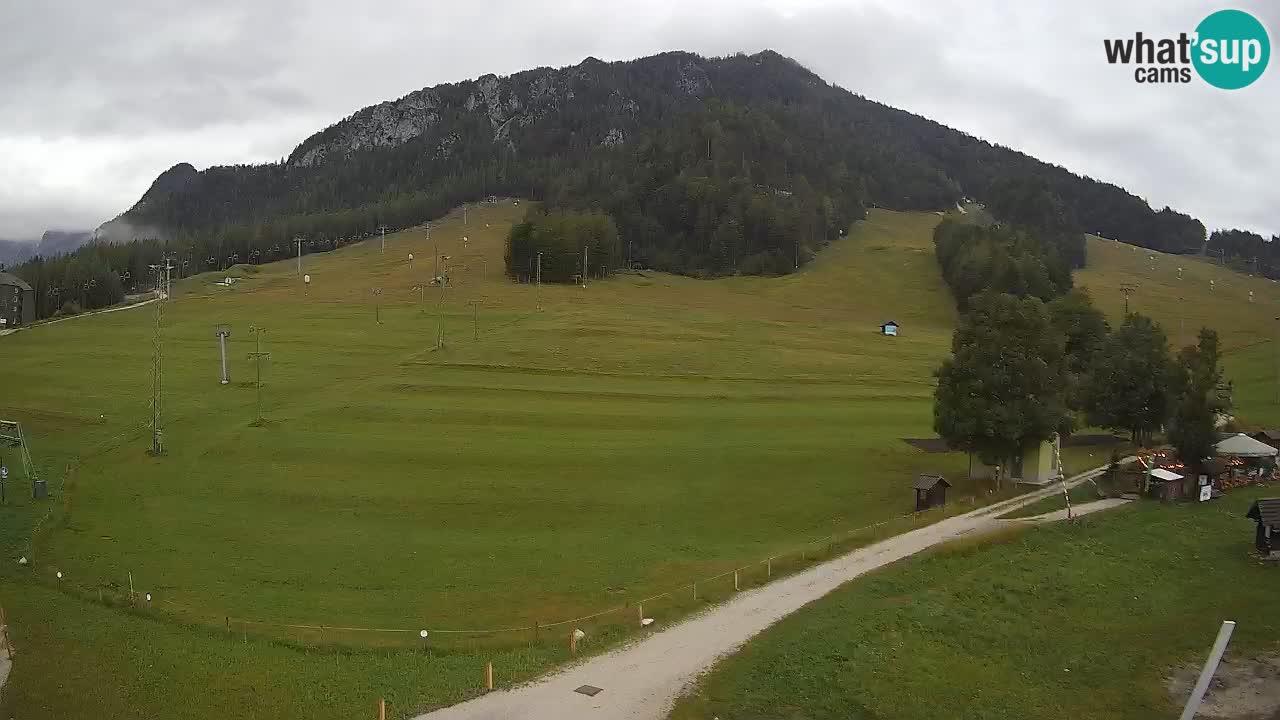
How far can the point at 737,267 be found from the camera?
186 meters

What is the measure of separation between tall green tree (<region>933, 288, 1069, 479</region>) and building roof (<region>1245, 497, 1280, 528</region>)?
14.6 meters

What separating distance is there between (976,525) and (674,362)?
1881 inches

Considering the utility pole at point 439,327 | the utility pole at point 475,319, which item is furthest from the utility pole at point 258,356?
the utility pole at point 475,319

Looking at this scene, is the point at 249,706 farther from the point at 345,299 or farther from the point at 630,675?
the point at 345,299

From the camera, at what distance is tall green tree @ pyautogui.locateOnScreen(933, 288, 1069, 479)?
165ft

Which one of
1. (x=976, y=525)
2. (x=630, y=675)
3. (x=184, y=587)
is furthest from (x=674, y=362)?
(x=630, y=675)

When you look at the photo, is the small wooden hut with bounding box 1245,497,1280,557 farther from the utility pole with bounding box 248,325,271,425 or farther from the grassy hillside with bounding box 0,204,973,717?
the utility pole with bounding box 248,325,271,425

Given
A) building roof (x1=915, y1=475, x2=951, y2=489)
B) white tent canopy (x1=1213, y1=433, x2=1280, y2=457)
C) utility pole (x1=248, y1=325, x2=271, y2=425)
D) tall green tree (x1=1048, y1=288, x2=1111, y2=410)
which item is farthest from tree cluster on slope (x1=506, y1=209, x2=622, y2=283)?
white tent canopy (x1=1213, y1=433, x2=1280, y2=457)

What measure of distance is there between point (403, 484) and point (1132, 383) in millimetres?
48854

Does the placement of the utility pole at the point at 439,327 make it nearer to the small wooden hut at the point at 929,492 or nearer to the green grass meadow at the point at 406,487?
the green grass meadow at the point at 406,487

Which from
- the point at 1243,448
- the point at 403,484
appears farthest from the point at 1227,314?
the point at 403,484

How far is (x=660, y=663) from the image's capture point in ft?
84.0

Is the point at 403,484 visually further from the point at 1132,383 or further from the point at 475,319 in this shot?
the point at 475,319

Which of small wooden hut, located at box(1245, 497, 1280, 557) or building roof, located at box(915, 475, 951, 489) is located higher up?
small wooden hut, located at box(1245, 497, 1280, 557)
